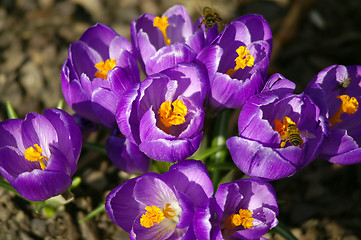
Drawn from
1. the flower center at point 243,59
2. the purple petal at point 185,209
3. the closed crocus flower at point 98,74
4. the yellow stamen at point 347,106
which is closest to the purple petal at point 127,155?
the closed crocus flower at point 98,74

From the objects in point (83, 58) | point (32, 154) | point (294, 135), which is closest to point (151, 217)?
point (32, 154)

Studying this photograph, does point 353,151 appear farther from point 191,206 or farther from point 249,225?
point 191,206

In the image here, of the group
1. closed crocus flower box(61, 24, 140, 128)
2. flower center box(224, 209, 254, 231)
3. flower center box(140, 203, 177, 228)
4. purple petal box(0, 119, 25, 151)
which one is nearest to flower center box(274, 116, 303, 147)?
flower center box(224, 209, 254, 231)

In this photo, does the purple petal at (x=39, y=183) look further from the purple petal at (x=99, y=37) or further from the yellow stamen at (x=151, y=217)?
the purple petal at (x=99, y=37)

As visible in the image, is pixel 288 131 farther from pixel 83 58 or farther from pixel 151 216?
pixel 83 58

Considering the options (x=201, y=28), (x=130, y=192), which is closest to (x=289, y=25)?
(x=201, y=28)

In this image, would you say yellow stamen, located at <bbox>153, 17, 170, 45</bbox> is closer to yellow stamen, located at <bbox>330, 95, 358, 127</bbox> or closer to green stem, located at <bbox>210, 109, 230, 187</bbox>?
green stem, located at <bbox>210, 109, 230, 187</bbox>
